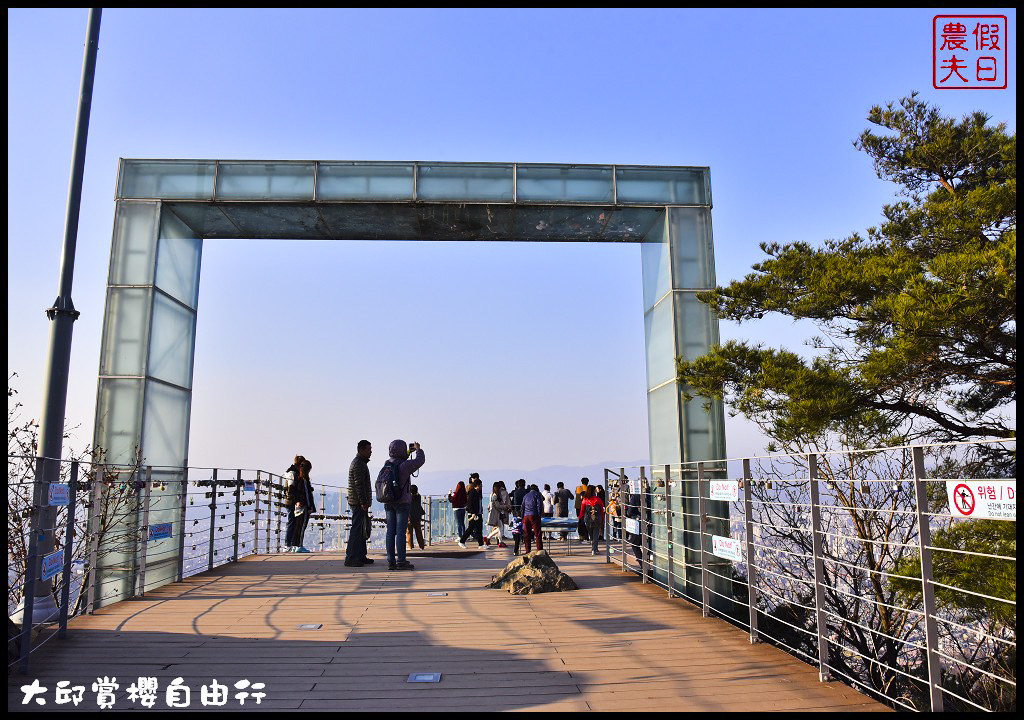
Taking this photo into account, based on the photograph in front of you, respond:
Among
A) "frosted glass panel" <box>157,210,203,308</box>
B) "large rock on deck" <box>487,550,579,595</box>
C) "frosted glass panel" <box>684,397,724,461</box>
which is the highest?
"frosted glass panel" <box>157,210,203,308</box>

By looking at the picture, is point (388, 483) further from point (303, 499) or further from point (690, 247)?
point (690, 247)

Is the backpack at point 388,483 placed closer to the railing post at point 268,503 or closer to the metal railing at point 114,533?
the metal railing at point 114,533

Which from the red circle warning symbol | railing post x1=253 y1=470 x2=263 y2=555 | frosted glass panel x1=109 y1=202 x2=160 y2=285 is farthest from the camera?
railing post x1=253 y1=470 x2=263 y2=555

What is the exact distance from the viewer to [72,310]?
7.12 m

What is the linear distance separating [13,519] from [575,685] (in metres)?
6.28

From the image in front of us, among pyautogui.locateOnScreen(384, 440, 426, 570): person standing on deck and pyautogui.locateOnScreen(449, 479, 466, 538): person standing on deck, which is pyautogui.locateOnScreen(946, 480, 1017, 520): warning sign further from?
pyautogui.locateOnScreen(449, 479, 466, 538): person standing on deck

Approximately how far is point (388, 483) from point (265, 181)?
15.4 ft

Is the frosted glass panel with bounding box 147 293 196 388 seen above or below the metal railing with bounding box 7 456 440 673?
above

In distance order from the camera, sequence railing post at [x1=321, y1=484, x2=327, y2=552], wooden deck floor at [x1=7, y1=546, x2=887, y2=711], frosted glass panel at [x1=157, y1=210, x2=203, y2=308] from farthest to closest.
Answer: railing post at [x1=321, y1=484, x2=327, y2=552], frosted glass panel at [x1=157, y1=210, x2=203, y2=308], wooden deck floor at [x1=7, y1=546, x2=887, y2=711]

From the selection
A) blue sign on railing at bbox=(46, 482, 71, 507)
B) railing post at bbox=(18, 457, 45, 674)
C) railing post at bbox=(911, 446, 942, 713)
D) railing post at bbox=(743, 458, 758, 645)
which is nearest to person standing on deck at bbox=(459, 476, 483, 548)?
railing post at bbox=(743, 458, 758, 645)

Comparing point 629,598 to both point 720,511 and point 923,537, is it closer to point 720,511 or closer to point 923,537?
point 720,511

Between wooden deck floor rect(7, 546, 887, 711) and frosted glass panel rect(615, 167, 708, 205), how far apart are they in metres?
5.63

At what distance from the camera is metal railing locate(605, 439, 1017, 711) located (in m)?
4.75

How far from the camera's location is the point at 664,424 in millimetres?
11148
